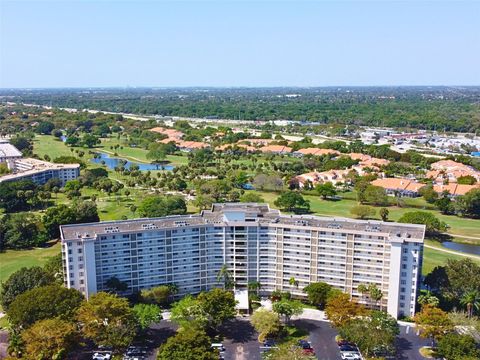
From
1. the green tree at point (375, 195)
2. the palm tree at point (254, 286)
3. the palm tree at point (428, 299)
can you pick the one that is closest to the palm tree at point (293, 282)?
the palm tree at point (254, 286)

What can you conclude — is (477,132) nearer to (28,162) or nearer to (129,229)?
(28,162)

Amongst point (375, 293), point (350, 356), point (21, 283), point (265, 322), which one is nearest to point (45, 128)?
point (21, 283)

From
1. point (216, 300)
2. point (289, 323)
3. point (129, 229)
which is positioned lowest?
point (289, 323)

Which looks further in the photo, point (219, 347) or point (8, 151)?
point (8, 151)

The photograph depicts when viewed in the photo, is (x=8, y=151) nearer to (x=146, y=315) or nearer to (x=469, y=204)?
(x=146, y=315)

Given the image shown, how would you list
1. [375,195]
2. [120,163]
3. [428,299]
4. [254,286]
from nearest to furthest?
[428,299] < [254,286] < [375,195] < [120,163]

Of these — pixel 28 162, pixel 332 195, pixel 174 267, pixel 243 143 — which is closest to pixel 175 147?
pixel 243 143
